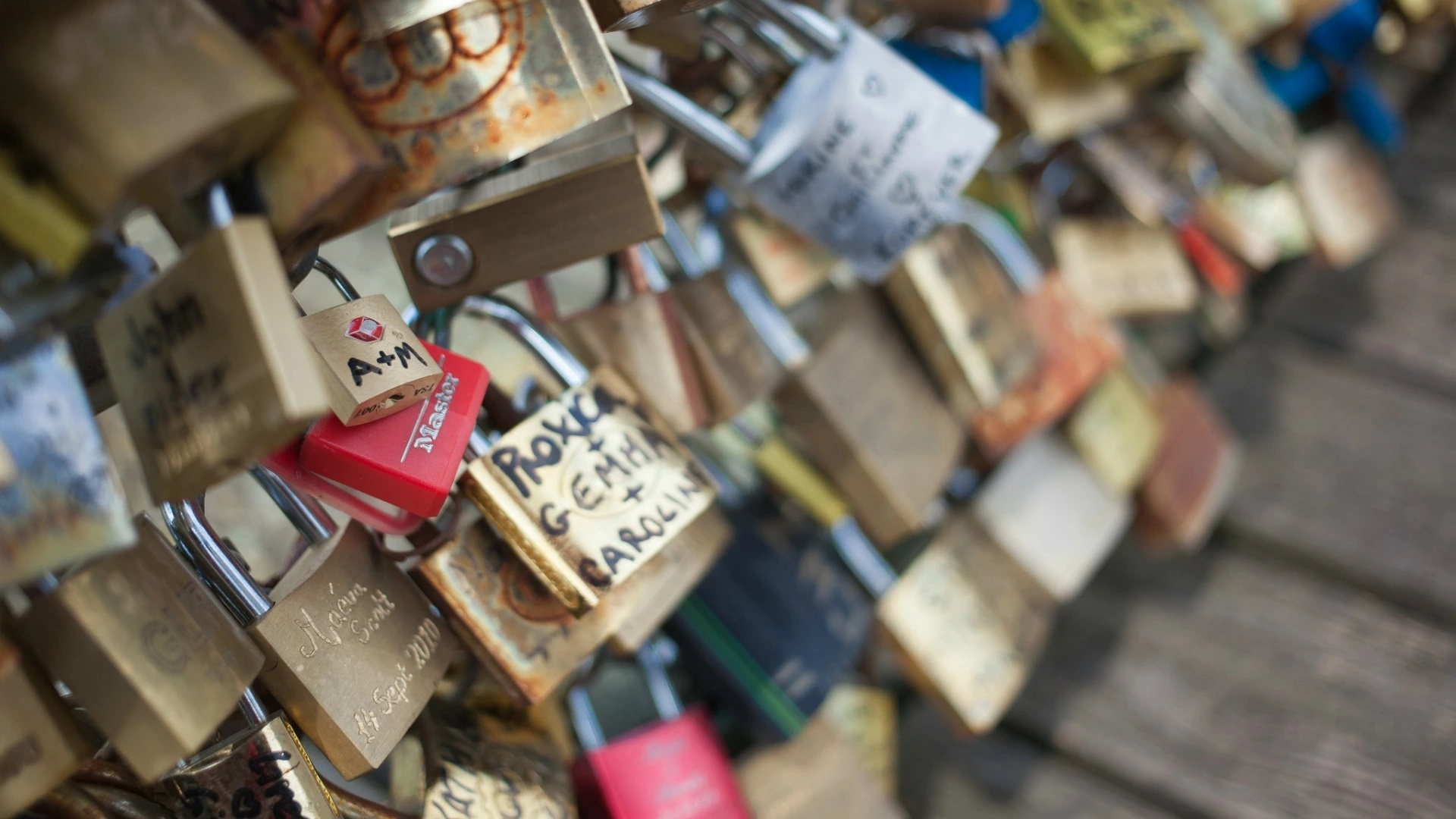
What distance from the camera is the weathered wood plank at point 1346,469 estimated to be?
1111 millimetres

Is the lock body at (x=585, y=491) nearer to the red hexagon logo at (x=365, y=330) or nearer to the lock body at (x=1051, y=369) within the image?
the red hexagon logo at (x=365, y=330)

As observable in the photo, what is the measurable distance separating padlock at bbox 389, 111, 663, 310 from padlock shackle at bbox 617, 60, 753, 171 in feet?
0.25

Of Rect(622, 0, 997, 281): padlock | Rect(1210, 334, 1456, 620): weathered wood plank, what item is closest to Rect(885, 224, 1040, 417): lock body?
Rect(622, 0, 997, 281): padlock

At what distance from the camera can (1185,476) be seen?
3.60ft

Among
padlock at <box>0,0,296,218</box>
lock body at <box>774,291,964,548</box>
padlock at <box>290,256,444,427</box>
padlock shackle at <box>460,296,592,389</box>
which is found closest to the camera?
padlock at <box>0,0,296,218</box>

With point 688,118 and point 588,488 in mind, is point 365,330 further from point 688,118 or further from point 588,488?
point 688,118

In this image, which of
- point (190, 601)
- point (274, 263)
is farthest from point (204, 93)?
point (190, 601)

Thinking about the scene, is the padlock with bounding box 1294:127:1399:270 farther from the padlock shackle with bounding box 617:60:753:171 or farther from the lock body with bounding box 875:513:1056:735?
the padlock shackle with bounding box 617:60:753:171

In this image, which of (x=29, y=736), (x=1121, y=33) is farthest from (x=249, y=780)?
Result: (x=1121, y=33)

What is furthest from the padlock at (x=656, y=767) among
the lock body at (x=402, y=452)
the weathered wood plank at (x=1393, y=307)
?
the weathered wood plank at (x=1393, y=307)

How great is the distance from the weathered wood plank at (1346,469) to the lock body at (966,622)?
0.40 meters

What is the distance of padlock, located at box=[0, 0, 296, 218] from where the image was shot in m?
0.32

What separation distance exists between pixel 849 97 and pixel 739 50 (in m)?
0.09

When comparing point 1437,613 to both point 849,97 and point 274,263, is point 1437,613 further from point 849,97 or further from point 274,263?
point 274,263
